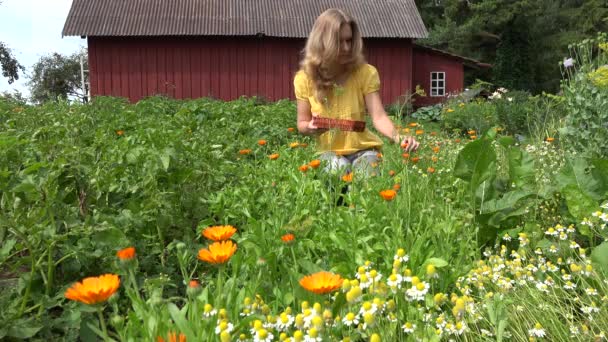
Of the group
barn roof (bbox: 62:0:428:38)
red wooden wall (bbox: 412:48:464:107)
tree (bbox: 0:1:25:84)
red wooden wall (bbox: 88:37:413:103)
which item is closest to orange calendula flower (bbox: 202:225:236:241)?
barn roof (bbox: 62:0:428:38)

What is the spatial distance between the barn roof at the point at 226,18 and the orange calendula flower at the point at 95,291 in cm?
1618

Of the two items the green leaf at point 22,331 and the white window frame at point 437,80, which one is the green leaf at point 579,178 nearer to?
the green leaf at point 22,331

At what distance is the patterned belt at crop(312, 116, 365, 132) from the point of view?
11.2ft

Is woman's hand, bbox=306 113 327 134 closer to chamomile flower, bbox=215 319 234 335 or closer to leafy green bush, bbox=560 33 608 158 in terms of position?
leafy green bush, bbox=560 33 608 158

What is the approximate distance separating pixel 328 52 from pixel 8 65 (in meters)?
32.4

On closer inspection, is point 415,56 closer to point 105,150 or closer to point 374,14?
point 374,14

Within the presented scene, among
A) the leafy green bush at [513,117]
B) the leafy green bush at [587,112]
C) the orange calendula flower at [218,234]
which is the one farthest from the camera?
the leafy green bush at [513,117]

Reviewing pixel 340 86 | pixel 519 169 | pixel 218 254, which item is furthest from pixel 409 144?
pixel 218 254

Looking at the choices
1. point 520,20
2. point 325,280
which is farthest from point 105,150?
point 520,20

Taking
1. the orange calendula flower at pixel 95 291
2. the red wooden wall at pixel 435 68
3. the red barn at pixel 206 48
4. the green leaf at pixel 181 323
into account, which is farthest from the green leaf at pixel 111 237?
the red wooden wall at pixel 435 68

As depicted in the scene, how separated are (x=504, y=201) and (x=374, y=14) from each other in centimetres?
1634

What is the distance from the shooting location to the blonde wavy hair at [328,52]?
145 inches

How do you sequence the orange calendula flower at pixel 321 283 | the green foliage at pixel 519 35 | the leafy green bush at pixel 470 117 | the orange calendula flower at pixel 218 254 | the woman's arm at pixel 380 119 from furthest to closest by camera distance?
the green foliage at pixel 519 35
the leafy green bush at pixel 470 117
the woman's arm at pixel 380 119
the orange calendula flower at pixel 218 254
the orange calendula flower at pixel 321 283

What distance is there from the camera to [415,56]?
19812 millimetres
